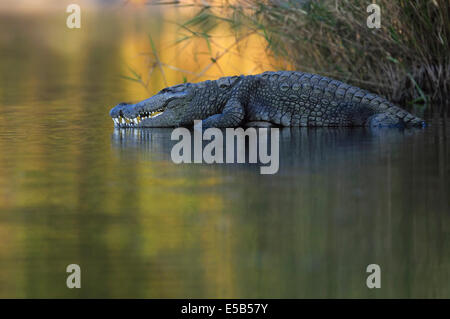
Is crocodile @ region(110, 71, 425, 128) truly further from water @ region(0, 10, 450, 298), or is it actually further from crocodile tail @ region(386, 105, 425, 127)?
water @ region(0, 10, 450, 298)

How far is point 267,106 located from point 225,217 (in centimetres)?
467

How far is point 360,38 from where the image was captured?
11.2 meters

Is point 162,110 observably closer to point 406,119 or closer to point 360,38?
point 406,119

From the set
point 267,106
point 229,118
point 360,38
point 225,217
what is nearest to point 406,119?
point 267,106

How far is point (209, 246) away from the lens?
423 cm

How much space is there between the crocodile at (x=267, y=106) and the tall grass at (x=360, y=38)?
124 cm

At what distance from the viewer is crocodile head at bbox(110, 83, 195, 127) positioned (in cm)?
952

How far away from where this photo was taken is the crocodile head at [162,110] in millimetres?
9516

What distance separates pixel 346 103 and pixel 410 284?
5688mm

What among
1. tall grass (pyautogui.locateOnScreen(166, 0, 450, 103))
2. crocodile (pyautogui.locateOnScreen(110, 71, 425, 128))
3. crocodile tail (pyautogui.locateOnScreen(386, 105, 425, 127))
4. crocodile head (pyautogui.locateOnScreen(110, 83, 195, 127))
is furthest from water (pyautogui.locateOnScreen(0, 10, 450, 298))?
tall grass (pyautogui.locateOnScreen(166, 0, 450, 103))

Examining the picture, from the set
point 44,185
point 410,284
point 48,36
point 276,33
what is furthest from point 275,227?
point 48,36

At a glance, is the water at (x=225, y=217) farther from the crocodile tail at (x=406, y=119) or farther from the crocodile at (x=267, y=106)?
the crocodile at (x=267, y=106)

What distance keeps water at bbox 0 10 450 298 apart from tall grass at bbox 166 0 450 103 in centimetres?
202

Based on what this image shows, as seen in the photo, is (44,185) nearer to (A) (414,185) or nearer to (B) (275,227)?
(B) (275,227)
